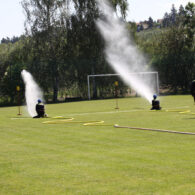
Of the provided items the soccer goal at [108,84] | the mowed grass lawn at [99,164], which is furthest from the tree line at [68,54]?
the mowed grass lawn at [99,164]

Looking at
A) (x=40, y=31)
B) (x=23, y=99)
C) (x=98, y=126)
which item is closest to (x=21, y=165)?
(x=98, y=126)

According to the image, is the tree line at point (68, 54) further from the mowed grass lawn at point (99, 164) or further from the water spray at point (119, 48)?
the mowed grass lawn at point (99, 164)

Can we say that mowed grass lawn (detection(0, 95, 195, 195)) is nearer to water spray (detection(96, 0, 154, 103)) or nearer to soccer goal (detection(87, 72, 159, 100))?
soccer goal (detection(87, 72, 159, 100))

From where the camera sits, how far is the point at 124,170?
9.31 meters

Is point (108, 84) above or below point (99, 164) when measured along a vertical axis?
above

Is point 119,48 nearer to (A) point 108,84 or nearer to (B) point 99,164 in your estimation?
(A) point 108,84

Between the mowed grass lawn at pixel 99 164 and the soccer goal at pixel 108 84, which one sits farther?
the soccer goal at pixel 108 84

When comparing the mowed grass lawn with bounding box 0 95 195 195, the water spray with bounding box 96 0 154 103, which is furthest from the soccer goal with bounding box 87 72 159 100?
the mowed grass lawn with bounding box 0 95 195 195

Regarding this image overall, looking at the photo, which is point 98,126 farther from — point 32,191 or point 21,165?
point 32,191

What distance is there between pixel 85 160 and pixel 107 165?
912mm

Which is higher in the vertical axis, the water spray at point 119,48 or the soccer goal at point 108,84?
the water spray at point 119,48

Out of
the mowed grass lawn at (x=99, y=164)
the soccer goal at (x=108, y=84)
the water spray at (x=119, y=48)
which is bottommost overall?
the mowed grass lawn at (x=99, y=164)

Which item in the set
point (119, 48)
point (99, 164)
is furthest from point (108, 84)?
point (99, 164)

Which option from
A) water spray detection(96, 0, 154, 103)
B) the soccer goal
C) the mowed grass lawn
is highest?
water spray detection(96, 0, 154, 103)
